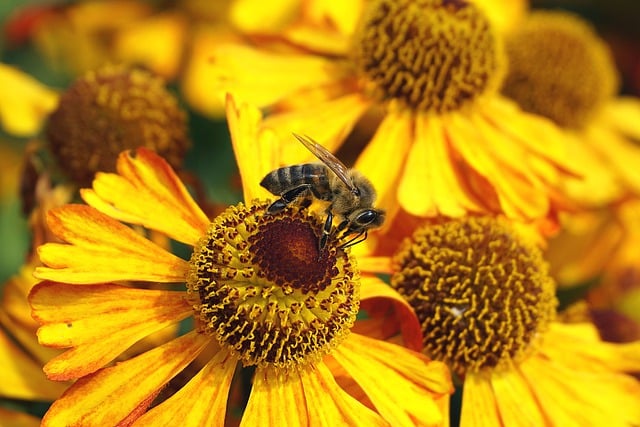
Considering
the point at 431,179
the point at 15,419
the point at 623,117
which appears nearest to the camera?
the point at 15,419

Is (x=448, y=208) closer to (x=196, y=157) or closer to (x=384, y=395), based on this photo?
(x=384, y=395)

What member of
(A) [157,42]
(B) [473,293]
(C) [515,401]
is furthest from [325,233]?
(A) [157,42]

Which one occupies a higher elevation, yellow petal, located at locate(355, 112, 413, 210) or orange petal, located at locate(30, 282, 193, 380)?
yellow petal, located at locate(355, 112, 413, 210)

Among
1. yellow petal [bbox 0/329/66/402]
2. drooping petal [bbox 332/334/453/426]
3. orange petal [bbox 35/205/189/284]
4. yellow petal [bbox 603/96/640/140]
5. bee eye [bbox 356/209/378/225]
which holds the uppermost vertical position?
bee eye [bbox 356/209/378/225]

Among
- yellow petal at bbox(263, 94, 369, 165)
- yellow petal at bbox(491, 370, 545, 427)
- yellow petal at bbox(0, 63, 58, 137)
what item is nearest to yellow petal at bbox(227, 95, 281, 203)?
yellow petal at bbox(263, 94, 369, 165)

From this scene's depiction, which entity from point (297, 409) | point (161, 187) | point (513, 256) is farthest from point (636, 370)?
point (161, 187)

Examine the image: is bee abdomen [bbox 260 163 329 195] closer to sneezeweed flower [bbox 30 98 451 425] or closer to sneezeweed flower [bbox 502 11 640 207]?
sneezeweed flower [bbox 30 98 451 425]

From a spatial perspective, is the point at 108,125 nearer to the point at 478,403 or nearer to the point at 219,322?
the point at 219,322
